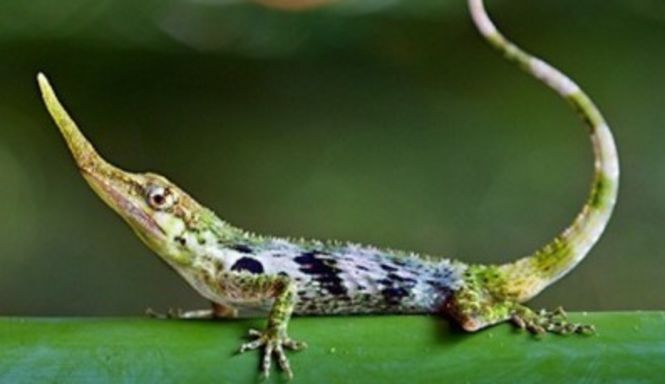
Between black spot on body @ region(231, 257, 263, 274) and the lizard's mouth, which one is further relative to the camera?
black spot on body @ region(231, 257, 263, 274)

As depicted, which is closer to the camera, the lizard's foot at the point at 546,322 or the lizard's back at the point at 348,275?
the lizard's foot at the point at 546,322

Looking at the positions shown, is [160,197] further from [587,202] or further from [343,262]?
[587,202]

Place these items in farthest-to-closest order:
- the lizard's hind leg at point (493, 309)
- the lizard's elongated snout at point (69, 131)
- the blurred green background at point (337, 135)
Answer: the blurred green background at point (337, 135)
the lizard's hind leg at point (493, 309)
the lizard's elongated snout at point (69, 131)

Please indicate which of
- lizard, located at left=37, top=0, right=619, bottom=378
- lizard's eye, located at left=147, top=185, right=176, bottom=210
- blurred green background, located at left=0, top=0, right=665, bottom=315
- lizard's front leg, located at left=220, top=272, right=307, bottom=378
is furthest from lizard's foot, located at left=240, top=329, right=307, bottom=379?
blurred green background, located at left=0, top=0, right=665, bottom=315

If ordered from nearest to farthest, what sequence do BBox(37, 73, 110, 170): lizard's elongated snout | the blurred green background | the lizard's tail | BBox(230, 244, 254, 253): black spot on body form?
BBox(37, 73, 110, 170): lizard's elongated snout
the lizard's tail
BBox(230, 244, 254, 253): black spot on body
the blurred green background

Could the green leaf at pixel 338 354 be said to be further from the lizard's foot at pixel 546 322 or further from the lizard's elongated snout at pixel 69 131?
the lizard's elongated snout at pixel 69 131

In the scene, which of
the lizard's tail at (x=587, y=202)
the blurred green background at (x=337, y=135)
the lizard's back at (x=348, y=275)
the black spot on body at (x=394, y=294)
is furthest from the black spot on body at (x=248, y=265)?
the blurred green background at (x=337, y=135)

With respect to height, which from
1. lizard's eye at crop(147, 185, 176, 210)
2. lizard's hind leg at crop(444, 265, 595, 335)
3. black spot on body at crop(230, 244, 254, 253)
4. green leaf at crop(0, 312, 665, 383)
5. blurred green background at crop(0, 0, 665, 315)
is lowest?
green leaf at crop(0, 312, 665, 383)

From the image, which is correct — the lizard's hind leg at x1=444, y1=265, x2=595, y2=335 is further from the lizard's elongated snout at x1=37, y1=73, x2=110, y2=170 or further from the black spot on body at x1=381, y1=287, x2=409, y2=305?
the lizard's elongated snout at x1=37, y1=73, x2=110, y2=170

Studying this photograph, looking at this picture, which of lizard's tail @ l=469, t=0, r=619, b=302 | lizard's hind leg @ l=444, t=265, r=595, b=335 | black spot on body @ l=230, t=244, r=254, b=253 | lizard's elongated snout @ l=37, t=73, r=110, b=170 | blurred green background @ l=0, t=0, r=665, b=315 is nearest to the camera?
lizard's elongated snout @ l=37, t=73, r=110, b=170
